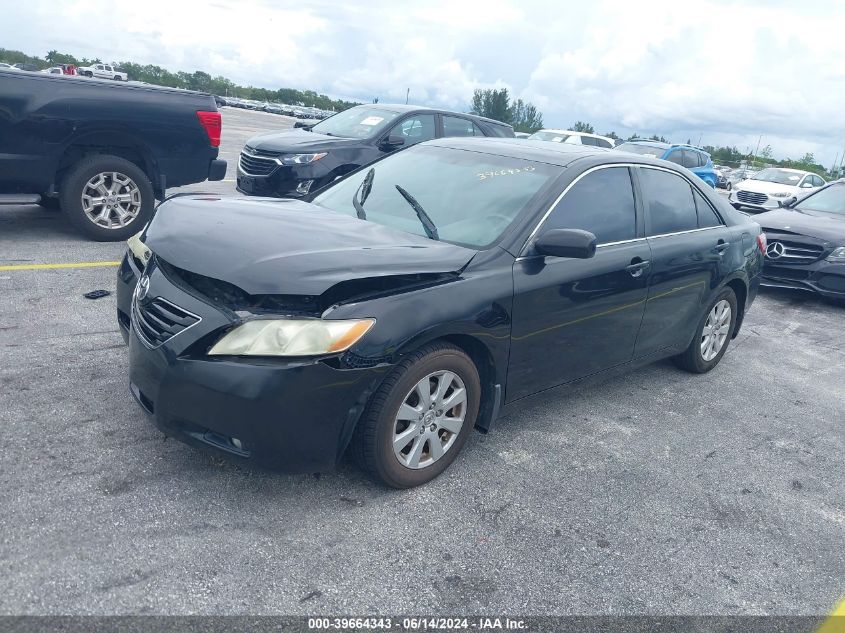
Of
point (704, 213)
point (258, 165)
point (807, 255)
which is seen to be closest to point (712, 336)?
point (704, 213)

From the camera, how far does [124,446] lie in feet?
11.2

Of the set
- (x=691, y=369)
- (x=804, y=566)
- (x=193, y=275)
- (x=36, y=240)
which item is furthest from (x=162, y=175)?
(x=804, y=566)

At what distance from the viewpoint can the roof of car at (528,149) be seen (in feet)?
14.0

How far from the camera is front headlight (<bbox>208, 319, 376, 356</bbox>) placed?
285 centimetres

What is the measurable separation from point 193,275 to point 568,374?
6.97ft

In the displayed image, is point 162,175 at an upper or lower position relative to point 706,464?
upper

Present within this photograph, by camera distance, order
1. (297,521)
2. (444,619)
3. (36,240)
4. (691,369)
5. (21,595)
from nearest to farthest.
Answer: (21,595), (444,619), (297,521), (691,369), (36,240)

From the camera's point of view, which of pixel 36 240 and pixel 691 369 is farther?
pixel 36 240

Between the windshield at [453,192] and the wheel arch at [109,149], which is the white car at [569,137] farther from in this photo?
the windshield at [453,192]

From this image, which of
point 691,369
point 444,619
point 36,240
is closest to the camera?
point 444,619

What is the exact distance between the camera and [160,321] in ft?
10.1

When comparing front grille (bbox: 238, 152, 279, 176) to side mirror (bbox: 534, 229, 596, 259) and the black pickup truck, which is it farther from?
side mirror (bbox: 534, 229, 596, 259)

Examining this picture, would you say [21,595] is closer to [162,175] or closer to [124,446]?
[124,446]

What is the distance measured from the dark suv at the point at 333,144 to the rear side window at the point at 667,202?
205 inches
